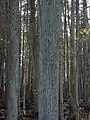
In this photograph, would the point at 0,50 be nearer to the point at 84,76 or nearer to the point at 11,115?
the point at 11,115

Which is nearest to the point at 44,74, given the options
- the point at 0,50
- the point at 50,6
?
the point at 50,6

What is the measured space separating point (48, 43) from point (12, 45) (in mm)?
3058

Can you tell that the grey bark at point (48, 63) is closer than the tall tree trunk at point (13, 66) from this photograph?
Yes

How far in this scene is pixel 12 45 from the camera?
8.96 m

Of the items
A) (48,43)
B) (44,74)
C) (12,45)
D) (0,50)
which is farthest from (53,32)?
(0,50)

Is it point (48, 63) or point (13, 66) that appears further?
point (13, 66)

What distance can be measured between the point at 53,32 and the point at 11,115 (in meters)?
3.75

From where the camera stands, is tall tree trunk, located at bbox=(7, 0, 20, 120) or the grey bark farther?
tall tree trunk, located at bbox=(7, 0, 20, 120)

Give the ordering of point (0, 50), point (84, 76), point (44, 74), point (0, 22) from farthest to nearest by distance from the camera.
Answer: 1. point (84, 76)
2. point (0, 50)
3. point (0, 22)
4. point (44, 74)

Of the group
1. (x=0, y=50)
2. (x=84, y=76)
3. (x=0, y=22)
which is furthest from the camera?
(x=84, y=76)

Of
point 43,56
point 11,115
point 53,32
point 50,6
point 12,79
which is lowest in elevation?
point 11,115

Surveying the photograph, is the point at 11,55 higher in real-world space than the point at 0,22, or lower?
lower

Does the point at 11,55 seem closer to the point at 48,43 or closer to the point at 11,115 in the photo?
the point at 11,115

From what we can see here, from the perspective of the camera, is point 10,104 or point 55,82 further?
point 10,104
